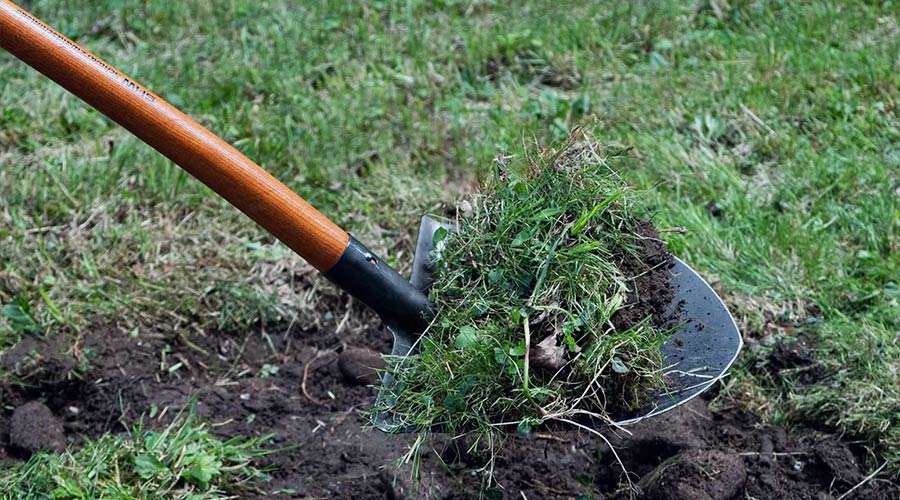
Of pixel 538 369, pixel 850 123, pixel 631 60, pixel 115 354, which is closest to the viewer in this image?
pixel 538 369

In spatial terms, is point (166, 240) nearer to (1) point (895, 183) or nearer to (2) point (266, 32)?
(2) point (266, 32)

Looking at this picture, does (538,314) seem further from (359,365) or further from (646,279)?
(359,365)

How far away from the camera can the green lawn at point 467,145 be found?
3.24m

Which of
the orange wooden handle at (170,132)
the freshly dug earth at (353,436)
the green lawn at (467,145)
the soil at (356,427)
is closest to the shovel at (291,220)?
the orange wooden handle at (170,132)

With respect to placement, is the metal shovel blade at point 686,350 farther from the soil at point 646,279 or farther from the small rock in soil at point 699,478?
the small rock in soil at point 699,478

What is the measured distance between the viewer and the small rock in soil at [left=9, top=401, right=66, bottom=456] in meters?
2.93

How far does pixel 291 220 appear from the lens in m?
2.42

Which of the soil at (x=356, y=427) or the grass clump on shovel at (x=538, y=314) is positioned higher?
the grass clump on shovel at (x=538, y=314)

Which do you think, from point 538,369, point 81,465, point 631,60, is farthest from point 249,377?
point 631,60

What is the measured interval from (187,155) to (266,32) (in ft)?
8.36

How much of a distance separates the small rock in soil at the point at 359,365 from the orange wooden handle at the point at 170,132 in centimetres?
77

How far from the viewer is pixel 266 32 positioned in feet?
15.5

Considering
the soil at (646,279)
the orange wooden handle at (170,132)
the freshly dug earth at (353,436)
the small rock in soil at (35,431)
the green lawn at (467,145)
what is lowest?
the freshly dug earth at (353,436)

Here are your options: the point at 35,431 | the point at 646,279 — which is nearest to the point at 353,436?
the point at 35,431
